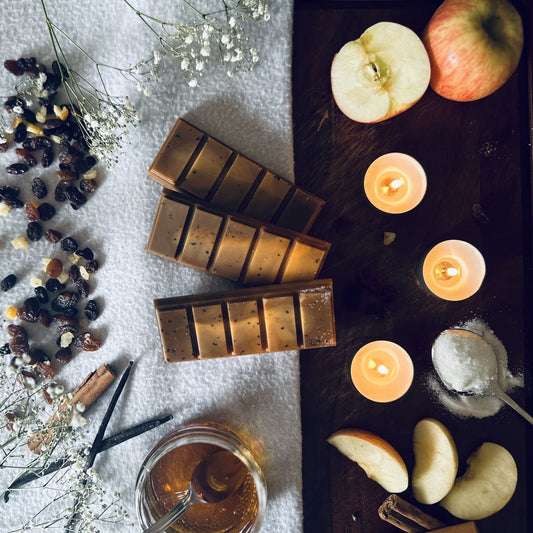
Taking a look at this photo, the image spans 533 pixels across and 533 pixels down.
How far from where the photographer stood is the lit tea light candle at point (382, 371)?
1.00 m

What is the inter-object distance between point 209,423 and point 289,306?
0.28 m

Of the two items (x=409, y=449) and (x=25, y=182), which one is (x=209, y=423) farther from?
(x=25, y=182)

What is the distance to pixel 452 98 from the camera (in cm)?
102

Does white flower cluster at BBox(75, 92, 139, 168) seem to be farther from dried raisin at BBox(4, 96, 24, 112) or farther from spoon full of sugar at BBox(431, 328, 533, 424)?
spoon full of sugar at BBox(431, 328, 533, 424)

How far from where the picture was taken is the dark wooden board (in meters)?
1.05

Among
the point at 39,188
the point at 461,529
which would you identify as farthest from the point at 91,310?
the point at 461,529

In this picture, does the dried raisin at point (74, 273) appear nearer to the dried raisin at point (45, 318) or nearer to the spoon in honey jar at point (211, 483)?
the dried raisin at point (45, 318)

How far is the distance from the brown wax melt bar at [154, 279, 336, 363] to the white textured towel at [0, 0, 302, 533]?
6cm

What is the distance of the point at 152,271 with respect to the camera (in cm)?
102

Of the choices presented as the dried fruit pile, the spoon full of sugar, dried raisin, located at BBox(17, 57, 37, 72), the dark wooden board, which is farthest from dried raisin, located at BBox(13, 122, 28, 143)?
the spoon full of sugar

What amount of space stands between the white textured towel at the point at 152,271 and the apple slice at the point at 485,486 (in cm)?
32

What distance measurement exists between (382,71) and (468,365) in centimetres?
57

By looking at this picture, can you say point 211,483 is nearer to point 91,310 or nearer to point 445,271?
point 91,310

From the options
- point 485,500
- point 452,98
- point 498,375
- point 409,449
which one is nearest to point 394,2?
point 452,98
